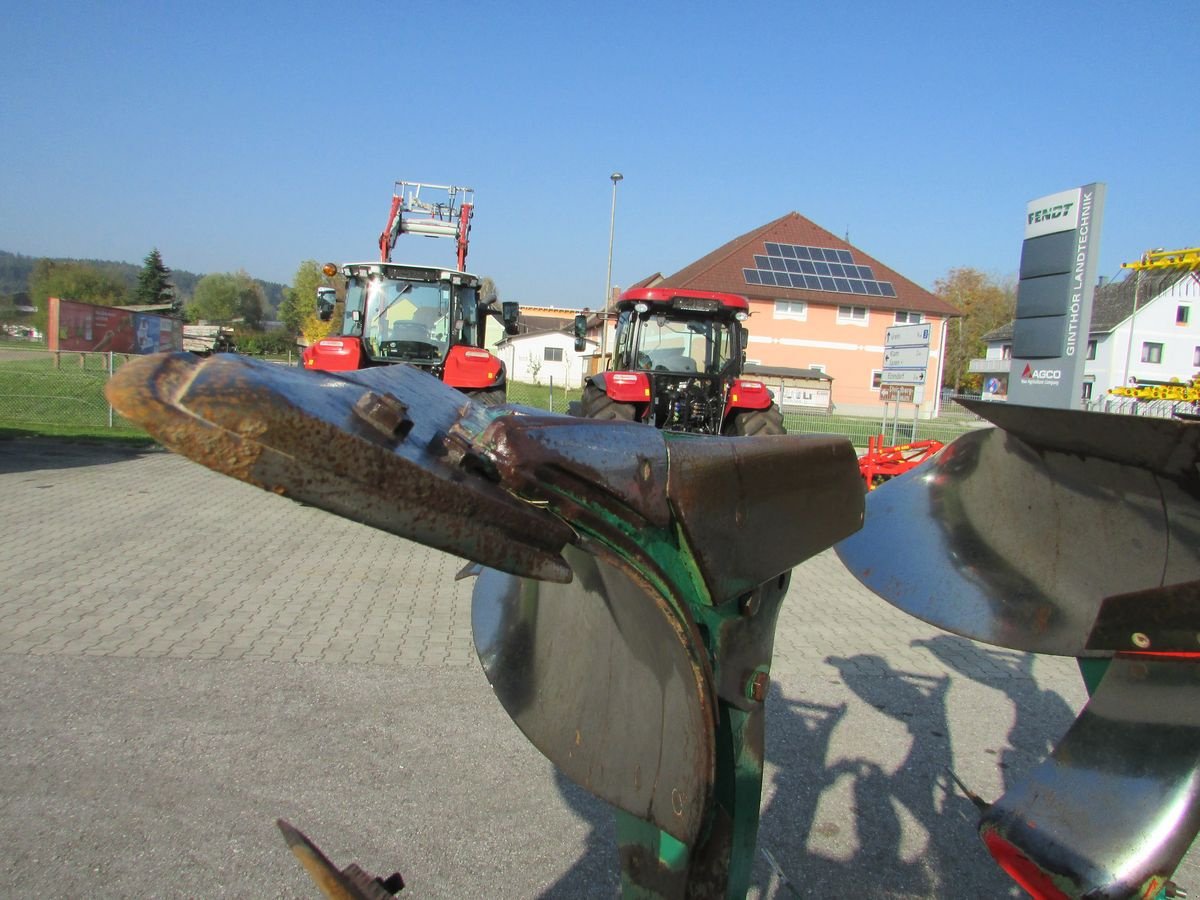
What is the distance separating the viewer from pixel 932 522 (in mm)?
2305

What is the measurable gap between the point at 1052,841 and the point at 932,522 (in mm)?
866

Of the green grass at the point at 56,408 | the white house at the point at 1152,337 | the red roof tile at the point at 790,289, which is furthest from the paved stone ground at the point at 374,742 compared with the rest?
the white house at the point at 1152,337

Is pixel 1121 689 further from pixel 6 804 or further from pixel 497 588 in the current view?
pixel 6 804

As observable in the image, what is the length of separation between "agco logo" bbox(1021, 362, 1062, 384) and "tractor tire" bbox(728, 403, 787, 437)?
5.23m

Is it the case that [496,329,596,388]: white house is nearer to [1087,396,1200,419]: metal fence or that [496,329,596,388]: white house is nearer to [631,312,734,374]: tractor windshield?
[1087,396,1200,419]: metal fence

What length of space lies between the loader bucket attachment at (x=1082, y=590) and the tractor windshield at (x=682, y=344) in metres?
8.11

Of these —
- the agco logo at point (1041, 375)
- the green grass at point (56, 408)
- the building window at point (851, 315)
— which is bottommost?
the green grass at point (56, 408)

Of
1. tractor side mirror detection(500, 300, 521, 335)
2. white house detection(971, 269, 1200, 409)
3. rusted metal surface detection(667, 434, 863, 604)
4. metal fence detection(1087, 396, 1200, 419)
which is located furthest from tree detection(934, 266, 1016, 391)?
rusted metal surface detection(667, 434, 863, 604)

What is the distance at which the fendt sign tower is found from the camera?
1168 centimetres

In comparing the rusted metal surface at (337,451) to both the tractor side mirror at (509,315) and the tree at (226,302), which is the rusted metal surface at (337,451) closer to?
the tractor side mirror at (509,315)

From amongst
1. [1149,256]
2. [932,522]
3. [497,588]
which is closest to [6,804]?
[497,588]

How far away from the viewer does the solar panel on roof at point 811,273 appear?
40.2 m

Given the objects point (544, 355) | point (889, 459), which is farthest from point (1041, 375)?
point (544, 355)

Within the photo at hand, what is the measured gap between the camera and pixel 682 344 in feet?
34.7
